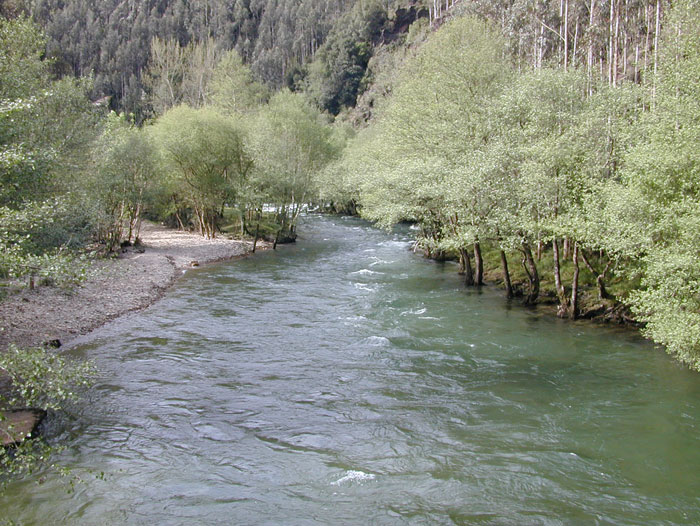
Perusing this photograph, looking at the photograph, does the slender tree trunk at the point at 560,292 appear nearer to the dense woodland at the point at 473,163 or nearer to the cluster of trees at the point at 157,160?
the dense woodland at the point at 473,163

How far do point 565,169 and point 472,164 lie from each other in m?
4.55

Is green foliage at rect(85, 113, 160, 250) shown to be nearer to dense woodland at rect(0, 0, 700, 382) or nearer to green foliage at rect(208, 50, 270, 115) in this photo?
dense woodland at rect(0, 0, 700, 382)

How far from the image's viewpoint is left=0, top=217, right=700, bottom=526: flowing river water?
10.6 metres

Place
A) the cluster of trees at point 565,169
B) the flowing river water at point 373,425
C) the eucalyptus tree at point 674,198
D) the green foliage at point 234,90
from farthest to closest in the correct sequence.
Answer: the green foliage at point 234,90 < the cluster of trees at point 565,169 < the eucalyptus tree at point 674,198 < the flowing river water at point 373,425

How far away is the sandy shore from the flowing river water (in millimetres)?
1689

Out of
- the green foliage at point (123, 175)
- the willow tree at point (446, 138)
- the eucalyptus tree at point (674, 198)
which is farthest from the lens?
the green foliage at point (123, 175)

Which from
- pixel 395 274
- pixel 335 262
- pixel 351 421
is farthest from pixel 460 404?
pixel 335 262

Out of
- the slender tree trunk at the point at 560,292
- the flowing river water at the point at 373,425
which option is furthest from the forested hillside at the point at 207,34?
the flowing river water at the point at 373,425

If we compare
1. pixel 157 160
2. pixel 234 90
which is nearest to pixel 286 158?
pixel 157 160

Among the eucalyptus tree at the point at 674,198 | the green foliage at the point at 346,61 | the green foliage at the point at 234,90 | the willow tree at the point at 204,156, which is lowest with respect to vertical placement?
the eucalyptus tree at the point at 674,198

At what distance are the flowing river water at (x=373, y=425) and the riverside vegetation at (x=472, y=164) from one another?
311cm

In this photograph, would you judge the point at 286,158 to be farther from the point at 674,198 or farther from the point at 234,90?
the point at 674,198

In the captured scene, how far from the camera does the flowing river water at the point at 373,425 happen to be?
1060 centimetres

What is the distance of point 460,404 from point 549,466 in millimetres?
3612
